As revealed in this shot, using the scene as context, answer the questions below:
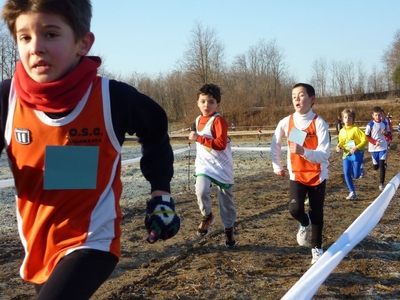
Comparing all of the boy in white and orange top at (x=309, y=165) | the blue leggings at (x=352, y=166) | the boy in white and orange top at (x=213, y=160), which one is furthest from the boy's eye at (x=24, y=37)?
the blue leggings at (x=352, y=166)

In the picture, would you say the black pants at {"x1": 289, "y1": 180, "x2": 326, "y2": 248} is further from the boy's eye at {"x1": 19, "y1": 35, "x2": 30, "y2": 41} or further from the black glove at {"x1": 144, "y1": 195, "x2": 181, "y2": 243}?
the boy's eye at {"x1": 19, "y1": 35, "x2": 30, "y2": 41}

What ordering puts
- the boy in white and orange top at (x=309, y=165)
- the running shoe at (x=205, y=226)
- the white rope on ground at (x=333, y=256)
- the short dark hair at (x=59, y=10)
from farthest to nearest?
the running shoe at (x=205, y=226), the boy in white and orange top at (x=309, y=165), the white rope on ground at (x=333, y=256), the short dark hair at (x=59, y=10)

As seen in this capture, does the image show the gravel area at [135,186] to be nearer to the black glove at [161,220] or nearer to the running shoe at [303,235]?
the running shoe at [303,235]

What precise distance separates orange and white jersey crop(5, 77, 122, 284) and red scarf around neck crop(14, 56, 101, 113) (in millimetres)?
38

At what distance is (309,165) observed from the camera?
576cm

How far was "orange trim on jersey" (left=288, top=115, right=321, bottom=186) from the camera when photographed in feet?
18.8

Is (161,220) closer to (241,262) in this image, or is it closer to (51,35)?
(51,35)

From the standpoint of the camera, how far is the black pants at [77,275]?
1961 mm

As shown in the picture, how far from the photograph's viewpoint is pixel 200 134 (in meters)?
6.50

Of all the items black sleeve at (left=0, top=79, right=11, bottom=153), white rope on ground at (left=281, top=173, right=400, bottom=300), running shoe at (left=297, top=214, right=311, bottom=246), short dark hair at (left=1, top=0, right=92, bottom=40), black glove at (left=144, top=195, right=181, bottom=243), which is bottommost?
running shoe at (left=297, top=214, right=311, bottom=246)

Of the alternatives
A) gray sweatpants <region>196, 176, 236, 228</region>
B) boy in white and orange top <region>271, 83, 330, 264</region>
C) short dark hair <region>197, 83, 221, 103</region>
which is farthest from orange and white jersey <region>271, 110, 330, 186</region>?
short dark hair <region>197, 83, 221, 103</region>

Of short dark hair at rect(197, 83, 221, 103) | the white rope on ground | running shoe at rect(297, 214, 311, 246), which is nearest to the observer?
the white rope on ground

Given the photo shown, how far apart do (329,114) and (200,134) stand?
1976 inches

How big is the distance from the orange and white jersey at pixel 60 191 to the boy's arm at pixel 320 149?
3.55m
